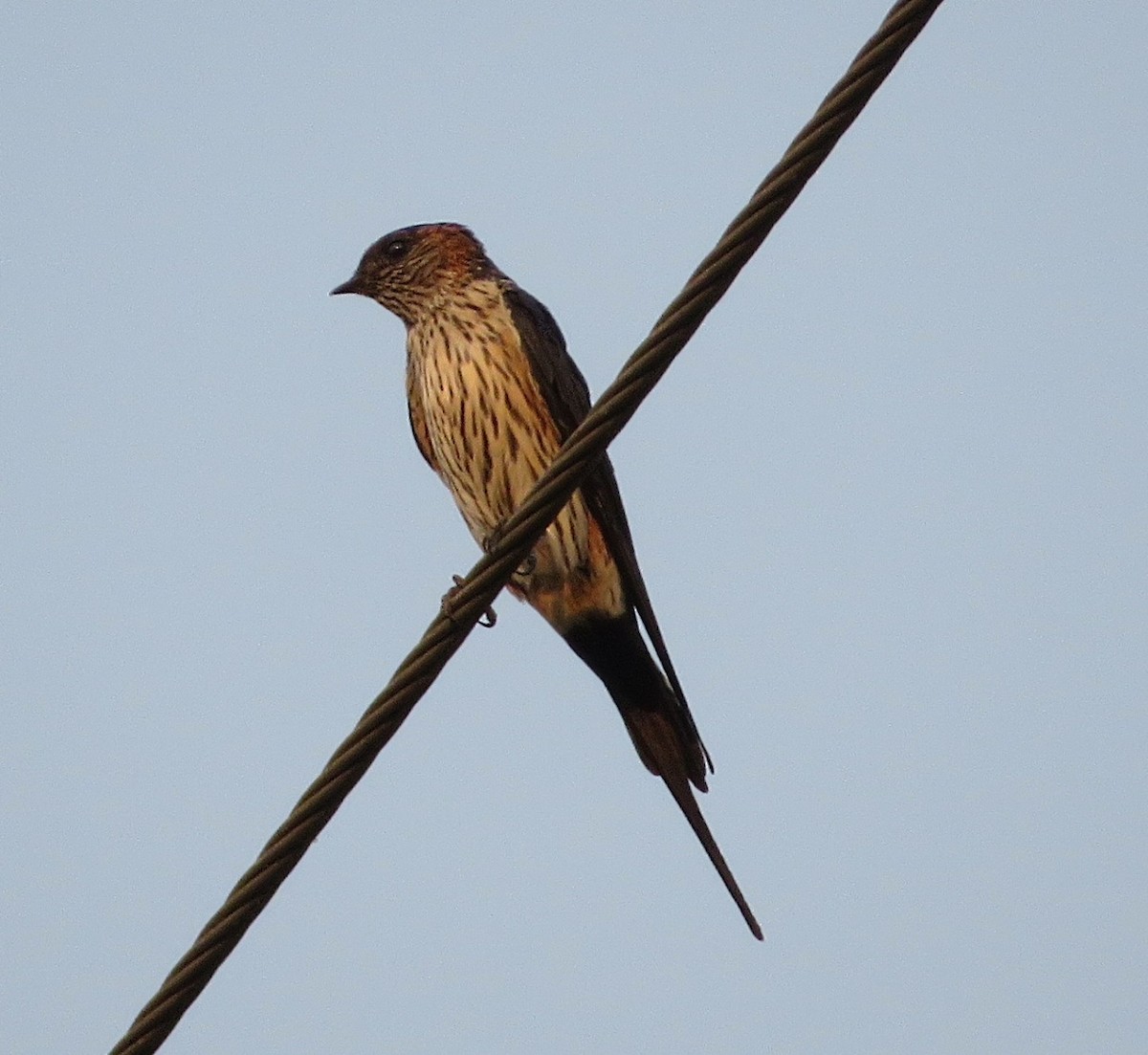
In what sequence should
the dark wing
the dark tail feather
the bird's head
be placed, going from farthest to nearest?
the bird's head < the dark wing < the dark tail feather

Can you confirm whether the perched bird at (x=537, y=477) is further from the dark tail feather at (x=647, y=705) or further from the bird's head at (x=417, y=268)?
the bird's head at (x=417, y=268)

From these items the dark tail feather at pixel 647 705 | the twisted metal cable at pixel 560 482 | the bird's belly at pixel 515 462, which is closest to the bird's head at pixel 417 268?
the bird's belly at pixel 515 462

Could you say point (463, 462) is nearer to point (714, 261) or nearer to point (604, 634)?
point (604, 634)

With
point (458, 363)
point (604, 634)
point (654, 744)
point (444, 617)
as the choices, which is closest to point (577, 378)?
point (458, 363)

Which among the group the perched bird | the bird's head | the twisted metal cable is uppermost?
the bird's head

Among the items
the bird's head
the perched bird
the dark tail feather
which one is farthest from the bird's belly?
the bird's head

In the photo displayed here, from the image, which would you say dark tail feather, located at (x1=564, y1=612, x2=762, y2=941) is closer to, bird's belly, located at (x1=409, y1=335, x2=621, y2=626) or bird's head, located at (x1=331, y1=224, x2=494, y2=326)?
bird's belly, located at (x1=409, y1=335, x2=621, y2=626)
